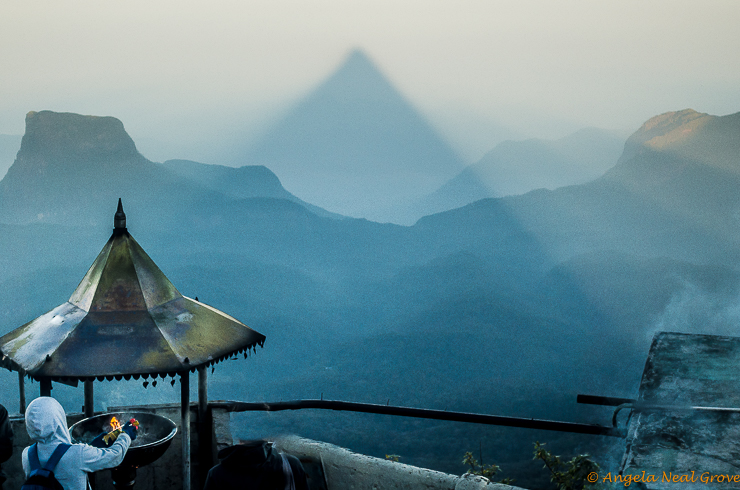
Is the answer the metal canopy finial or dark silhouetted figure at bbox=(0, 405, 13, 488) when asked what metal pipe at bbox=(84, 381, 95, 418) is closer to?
dark silhouetted figure at bbox=(0, 405, 13, 488)

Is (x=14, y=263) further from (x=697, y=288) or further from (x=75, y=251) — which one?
(x=697, y=288)

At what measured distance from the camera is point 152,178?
6181 inches

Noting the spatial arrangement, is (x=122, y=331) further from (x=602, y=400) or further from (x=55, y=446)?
(x=602, y=400)

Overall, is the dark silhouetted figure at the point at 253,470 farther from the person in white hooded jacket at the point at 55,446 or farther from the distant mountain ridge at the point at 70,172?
the distant mountain ridge at the point at 70,172

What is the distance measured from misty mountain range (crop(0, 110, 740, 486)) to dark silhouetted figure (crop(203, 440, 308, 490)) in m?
59.5

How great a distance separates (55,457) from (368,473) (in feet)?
7.91

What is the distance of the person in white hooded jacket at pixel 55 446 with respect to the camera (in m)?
4.00

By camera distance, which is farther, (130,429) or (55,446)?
(130,429)

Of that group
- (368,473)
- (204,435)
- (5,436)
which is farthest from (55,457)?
Answer: (204,435)

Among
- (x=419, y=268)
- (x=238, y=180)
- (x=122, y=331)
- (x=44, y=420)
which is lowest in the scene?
(x=419, y=268)

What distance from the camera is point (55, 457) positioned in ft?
13.3

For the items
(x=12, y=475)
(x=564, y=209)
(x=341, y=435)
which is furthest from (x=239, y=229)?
(x=12, y=475)

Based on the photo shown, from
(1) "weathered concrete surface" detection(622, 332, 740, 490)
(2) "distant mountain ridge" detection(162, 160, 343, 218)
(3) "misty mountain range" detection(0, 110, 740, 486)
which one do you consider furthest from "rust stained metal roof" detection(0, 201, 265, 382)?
(2) "distant mountain ridge" detection(162, 160, 343, 218)

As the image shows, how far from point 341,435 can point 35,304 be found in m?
79.8
